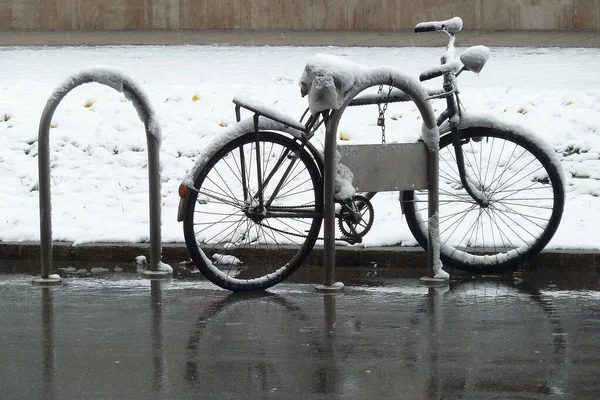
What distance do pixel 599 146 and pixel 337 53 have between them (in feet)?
19.4

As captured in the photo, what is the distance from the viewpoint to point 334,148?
654 cm

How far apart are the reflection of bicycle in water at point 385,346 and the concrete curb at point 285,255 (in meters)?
0.69

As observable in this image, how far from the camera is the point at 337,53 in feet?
48.9

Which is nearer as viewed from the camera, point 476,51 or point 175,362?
point 175,362

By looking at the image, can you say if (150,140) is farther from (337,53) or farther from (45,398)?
(337,53)

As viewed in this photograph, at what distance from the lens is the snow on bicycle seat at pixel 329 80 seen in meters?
6.44

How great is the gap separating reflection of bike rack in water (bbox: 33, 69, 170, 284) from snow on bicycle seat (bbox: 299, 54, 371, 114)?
1.12 meters

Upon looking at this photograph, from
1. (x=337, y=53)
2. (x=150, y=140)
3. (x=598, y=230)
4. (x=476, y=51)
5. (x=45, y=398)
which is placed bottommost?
(x=45, y=398)

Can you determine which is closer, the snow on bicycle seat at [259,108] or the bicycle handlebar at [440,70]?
the snow on bicycle seat at [259,108]

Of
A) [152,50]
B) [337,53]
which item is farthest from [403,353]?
[152,50]

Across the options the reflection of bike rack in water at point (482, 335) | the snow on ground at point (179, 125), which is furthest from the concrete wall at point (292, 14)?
the reflection of bike rack in water at point (482, 335)

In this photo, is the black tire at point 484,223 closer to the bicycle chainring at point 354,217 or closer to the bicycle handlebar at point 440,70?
the bicycle handlebar at point 440,70

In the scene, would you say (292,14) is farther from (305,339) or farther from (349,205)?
(305,339)

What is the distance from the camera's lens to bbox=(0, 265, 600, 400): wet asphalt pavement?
4543mm
